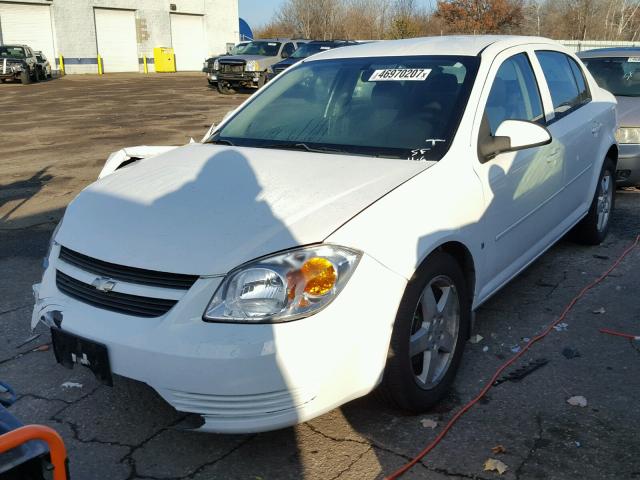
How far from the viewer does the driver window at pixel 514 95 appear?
153 inches

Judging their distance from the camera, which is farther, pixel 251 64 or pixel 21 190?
pixel 251 64

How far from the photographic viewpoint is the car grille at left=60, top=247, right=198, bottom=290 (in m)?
2.65

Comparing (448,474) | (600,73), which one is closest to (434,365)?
(448,474)

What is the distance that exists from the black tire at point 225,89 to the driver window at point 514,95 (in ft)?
70.2

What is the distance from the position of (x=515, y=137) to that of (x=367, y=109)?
0.86 m

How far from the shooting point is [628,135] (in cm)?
722

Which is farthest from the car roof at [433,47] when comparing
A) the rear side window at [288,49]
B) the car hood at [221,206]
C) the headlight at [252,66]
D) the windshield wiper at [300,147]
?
the rear side window at [288,49]

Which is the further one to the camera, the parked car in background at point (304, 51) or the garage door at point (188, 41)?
the garage door at point (188, 41)

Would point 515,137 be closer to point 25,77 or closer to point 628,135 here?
point 628,135

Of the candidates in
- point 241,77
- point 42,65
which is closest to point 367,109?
point 241,77

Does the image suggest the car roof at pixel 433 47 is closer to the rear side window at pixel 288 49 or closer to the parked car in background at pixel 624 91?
the parked car in background at pixel 624 91

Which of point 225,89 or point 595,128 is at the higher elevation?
point 225,89

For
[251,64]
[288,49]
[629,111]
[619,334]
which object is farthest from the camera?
[288,49]

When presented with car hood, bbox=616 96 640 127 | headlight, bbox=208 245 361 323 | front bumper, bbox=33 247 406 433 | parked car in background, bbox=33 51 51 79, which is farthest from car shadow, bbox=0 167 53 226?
parked car in background, bbox=33 51 51 79
